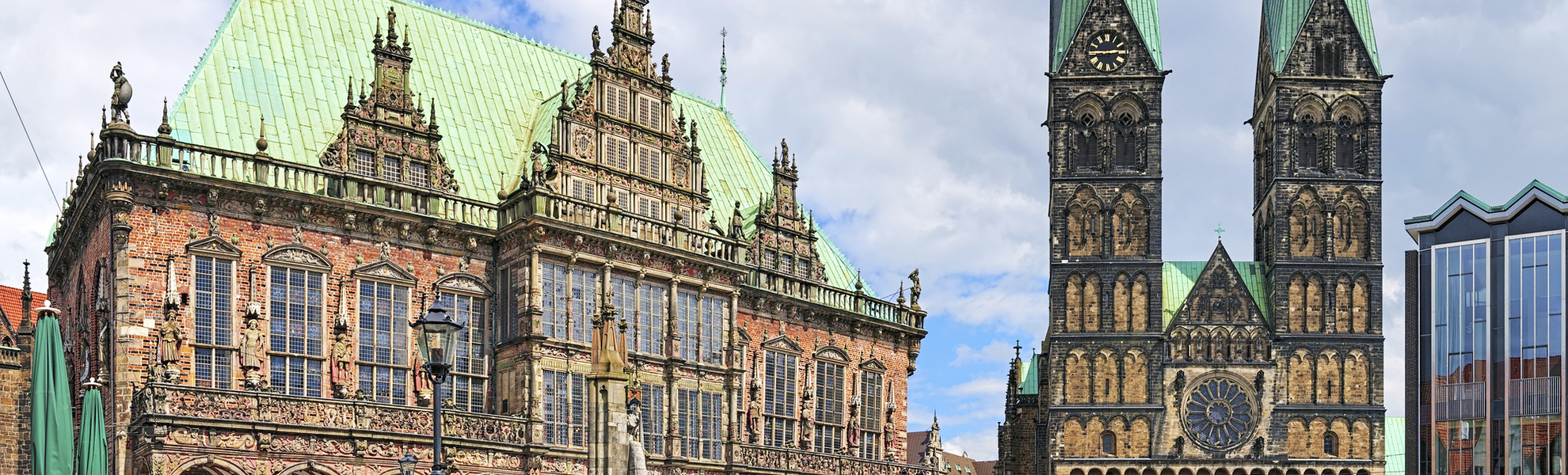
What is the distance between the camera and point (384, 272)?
42.0 metres

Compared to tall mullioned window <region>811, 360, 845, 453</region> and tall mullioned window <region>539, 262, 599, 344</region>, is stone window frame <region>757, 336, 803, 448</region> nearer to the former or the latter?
tall mullioned window <region>811, 360, 845, 453</region>

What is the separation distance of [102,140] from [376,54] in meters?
7.57

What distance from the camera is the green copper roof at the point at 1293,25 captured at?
297 feet

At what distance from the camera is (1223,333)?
296ft

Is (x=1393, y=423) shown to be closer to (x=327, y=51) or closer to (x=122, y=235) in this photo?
(x=327, y=51)

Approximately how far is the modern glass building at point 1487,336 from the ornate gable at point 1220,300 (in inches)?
821

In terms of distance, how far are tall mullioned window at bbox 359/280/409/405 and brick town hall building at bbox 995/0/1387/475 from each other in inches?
2061

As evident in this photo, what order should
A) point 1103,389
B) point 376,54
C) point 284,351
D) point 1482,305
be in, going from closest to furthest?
point 284,351 < point 376,54 < point 1482,305 < point 1103,389

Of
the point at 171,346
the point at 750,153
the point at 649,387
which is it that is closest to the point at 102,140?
the point at 171,346

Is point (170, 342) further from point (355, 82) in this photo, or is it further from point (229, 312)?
point (355, 82)

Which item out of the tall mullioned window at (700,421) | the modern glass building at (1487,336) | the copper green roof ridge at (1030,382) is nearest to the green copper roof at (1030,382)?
the copper green roof ridge at (1030,382)

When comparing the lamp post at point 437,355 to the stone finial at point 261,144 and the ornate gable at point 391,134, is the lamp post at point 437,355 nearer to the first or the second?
the stone finial at point 261,144

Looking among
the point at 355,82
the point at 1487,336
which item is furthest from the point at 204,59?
the point at 1487,336

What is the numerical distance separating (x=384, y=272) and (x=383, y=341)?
5.45 ft
